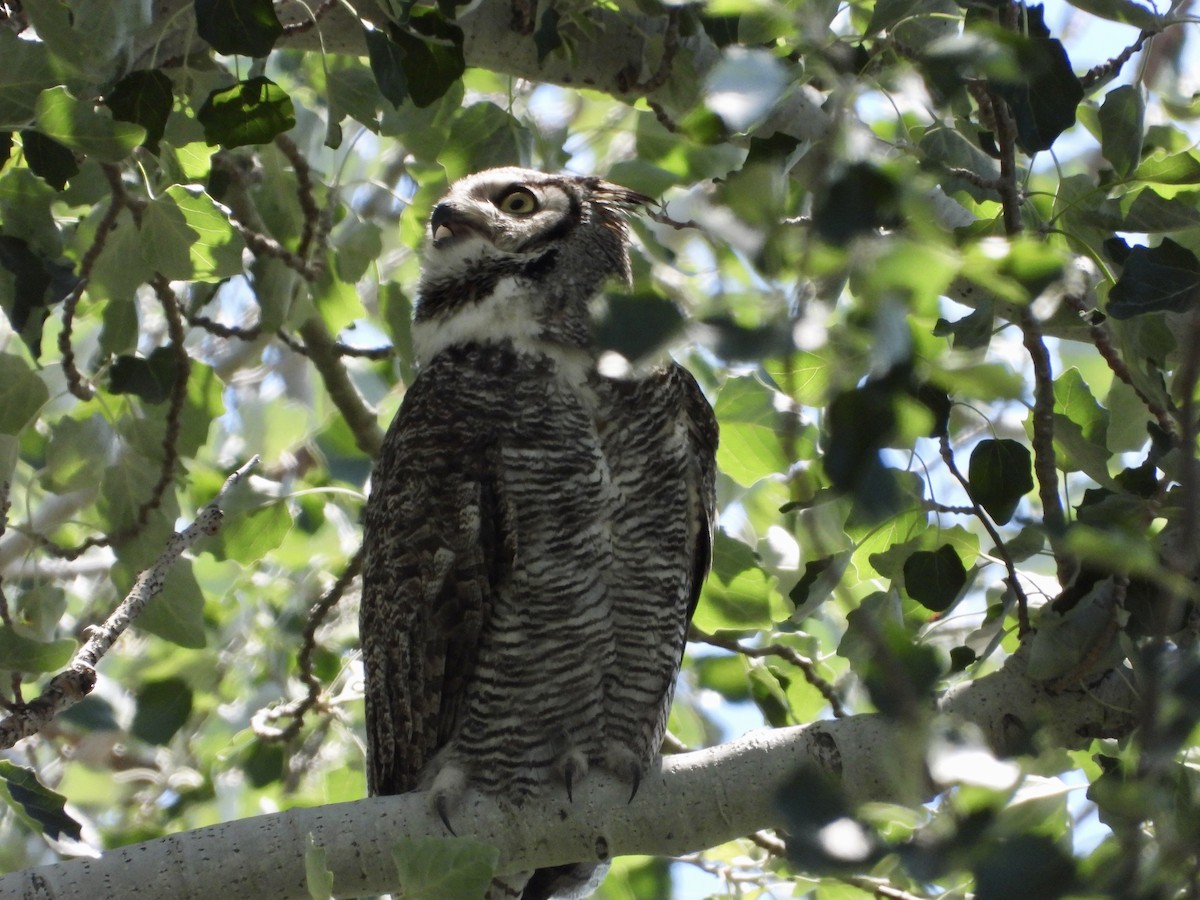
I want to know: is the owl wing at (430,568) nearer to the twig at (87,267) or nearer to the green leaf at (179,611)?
the green leaf at (179,611)

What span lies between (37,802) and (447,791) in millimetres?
653

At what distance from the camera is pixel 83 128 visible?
1.93m

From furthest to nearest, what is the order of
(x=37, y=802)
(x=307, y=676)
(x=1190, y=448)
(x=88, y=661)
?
(x=307, y=676), (x=88, y=661), (x=37, y=802), (x=1190, y=448)

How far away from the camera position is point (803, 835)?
0.91 metres

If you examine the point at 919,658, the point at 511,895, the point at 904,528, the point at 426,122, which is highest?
the point at 426,122

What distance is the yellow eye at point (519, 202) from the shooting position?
2.88 m

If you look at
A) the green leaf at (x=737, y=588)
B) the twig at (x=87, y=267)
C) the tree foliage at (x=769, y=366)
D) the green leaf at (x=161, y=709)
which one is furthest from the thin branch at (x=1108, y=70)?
the green leaf at (x=161, y=709)

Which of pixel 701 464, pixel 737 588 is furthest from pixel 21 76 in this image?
pixel 737 588

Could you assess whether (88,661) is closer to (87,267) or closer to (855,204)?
(87,267)

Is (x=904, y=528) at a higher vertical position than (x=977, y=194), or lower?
lower

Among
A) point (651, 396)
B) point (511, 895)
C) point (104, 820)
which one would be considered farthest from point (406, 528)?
point (104, 820)

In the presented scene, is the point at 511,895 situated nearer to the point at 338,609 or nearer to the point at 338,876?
the point at 338,876

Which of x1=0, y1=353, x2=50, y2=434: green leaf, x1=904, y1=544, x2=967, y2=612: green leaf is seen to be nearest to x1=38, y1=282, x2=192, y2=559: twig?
x1=0, y1=353, x2=50, y2=434: green leaf

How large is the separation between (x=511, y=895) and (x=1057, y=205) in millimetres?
1669
